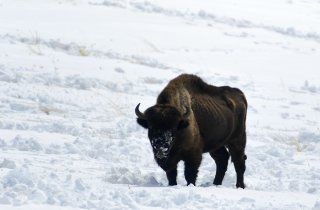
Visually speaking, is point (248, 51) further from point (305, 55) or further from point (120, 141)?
point (120, 141)

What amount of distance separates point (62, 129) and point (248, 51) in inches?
545

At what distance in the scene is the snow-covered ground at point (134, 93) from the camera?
25.3ft

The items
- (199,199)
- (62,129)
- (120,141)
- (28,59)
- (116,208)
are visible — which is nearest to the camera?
(116,208)

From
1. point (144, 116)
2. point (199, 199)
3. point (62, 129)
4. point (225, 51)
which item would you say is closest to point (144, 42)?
point (225, 51)

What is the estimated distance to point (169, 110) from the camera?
9391 millimetres

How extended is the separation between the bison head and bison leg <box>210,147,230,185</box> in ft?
5.73

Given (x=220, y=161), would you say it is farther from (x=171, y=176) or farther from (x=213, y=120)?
(x=171, y=176)

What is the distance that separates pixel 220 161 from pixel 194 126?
1.46 m

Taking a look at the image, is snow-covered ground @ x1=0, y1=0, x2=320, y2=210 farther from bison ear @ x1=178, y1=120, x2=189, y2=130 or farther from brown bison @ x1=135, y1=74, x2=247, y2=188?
bison ear @ x1=178, y1=120, x2=189, y2=130

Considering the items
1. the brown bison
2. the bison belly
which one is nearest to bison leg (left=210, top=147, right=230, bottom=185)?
the brown bison

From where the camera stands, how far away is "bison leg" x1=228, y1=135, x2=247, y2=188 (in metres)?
11.1

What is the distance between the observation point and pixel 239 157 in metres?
11.4

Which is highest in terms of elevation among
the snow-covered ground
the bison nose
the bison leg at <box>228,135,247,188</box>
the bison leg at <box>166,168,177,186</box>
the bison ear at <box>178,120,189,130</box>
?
the bison ear at <box>178,120,189,130</box>

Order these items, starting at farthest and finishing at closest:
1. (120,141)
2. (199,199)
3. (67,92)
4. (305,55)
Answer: (305,55) → (67,92) → (120,141) → (199,199)
